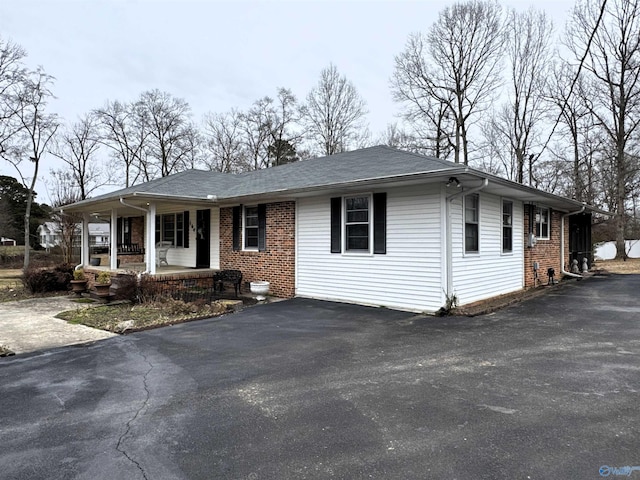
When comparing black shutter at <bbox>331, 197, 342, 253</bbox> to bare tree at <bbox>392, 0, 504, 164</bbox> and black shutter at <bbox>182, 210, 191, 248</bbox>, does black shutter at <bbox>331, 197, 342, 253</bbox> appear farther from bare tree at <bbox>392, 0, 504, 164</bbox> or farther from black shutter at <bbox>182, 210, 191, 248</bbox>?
bare tree at <bbox>392, 0, 504, 164</bbox>

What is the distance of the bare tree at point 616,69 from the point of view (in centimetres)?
2192

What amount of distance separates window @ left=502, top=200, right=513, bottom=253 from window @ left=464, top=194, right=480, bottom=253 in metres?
1.80

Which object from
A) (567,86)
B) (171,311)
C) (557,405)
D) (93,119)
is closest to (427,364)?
(557,405)

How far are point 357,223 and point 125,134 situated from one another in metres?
Answer: 27.4

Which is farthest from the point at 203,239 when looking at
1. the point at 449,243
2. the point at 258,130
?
the point at 258,130

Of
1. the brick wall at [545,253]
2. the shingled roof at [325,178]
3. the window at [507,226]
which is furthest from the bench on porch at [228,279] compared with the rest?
the brick wall at [545,253]

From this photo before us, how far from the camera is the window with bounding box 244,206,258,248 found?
38.5 feet

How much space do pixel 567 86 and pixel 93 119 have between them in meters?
33.1

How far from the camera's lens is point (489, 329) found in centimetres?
688

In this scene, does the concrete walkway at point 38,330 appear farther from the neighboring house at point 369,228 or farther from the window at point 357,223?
the window at point 357,223

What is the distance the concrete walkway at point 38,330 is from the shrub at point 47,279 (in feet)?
8.26

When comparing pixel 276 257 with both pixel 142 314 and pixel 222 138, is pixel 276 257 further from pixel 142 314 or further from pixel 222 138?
pixel 222 138

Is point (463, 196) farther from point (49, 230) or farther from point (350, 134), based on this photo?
point (49, 230)

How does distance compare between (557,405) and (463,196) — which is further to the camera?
(463,196)
